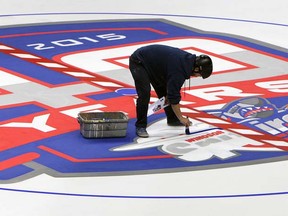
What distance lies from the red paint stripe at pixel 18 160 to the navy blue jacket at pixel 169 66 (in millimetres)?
1492

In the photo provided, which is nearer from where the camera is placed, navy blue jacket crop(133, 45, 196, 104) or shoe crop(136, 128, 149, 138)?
navy blue jacket crop(133, 45, 196, 104)

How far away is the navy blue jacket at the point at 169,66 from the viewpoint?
9258mm

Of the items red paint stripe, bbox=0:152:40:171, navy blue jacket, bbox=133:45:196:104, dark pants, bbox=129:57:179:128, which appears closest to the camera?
red paint stripe, bbox=0:152:40:171


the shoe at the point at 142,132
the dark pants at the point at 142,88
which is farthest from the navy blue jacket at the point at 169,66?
the shoe at the point at 142,132

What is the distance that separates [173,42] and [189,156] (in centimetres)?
484

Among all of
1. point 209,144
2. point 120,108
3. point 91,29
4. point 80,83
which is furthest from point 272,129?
point 91,29

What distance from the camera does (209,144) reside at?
946 cm

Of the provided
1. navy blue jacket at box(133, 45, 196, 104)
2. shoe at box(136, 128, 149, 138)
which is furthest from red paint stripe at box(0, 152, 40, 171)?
navy blue jacket at box(133, 45, 196, 104)

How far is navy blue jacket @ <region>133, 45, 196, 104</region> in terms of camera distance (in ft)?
30.4

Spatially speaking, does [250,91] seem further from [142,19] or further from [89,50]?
[142,19]

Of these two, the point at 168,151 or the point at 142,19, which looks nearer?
the point at 168,151

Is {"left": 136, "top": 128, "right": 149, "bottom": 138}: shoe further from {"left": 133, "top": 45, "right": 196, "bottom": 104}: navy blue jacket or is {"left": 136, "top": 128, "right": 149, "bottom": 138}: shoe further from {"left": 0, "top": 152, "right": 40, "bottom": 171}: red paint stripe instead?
{"left": 0, "top": 152, "right": 40, "bottom": 171}: red paint stripe

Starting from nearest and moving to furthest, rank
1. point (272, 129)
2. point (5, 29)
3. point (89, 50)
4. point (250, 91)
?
point (272, 129) → point (250, 91) → point (89, 50) → point (5, 29)

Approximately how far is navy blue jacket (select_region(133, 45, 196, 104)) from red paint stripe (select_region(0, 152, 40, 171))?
1.49m
